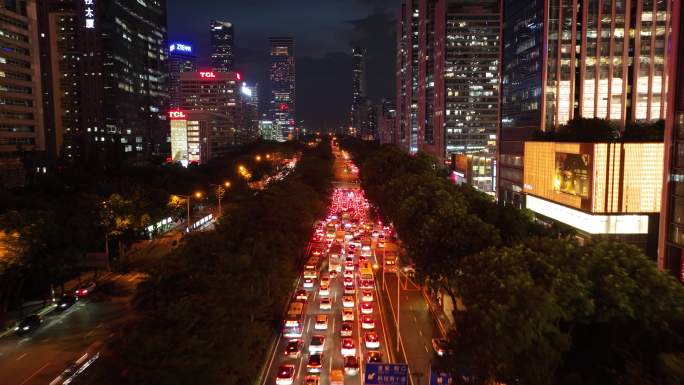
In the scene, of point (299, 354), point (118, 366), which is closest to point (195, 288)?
point (118, 366)

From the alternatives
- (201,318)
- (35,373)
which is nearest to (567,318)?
(201,318)

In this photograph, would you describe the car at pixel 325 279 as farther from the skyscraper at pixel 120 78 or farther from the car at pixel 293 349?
the skyscraper at pixel 120 78

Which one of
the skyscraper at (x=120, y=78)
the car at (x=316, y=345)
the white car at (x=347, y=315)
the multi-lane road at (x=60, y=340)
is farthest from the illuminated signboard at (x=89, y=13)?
the car at (x=316, y=345)

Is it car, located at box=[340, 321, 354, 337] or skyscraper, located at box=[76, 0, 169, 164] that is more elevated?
skyscraper, located at box=[76, 0, 169, 164]

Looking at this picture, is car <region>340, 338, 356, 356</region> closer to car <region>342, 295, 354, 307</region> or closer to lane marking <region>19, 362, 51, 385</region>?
car <region>342, 295, 354, 307</region>

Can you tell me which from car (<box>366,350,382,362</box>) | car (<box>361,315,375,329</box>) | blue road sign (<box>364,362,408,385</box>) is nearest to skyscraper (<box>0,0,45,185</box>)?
car (<box>361,315,375,329</box>)

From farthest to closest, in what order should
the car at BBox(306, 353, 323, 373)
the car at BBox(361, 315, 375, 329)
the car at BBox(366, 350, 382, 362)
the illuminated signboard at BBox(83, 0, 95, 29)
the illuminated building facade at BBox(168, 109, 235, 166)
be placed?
the illuminated building facade at BBox(168, 109, 235, 166) < the illuminated signboard at BBox(83, 0, 95, 29) < the car at BBox(361, 315, 375, 329) < the car at BBox(366, 350, 382, 362) < the car at BBox(306, 353, 323, 373)
